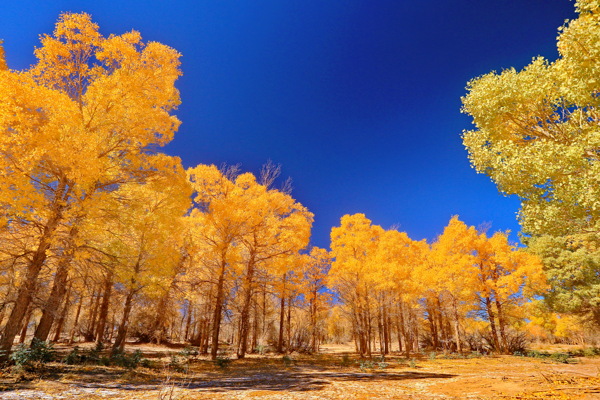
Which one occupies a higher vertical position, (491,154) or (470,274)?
(491,154)

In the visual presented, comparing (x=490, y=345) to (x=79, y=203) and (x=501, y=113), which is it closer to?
(x=501, y=113)

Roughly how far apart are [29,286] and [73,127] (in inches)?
163

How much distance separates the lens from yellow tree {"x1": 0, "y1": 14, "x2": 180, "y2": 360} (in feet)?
20.5

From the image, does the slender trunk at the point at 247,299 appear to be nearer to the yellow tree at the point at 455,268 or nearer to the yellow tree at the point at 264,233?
the yellow tree at the point at 264,233

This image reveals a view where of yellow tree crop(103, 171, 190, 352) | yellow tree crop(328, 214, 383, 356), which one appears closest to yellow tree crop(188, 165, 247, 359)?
yellow tree crop(103, 171, 190, 352)

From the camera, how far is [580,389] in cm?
437

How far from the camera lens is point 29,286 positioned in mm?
6910

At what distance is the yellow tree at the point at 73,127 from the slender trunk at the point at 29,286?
0.02m

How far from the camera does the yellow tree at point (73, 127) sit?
6.23 metres

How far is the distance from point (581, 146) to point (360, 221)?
42.7ft

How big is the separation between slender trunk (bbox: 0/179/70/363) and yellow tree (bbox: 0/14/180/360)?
22 millimetres

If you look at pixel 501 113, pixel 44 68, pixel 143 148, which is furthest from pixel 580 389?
pixel 44 68

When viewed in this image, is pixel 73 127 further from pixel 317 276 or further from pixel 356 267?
pixel 317 276

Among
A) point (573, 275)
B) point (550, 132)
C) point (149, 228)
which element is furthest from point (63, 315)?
point (573, 275)
